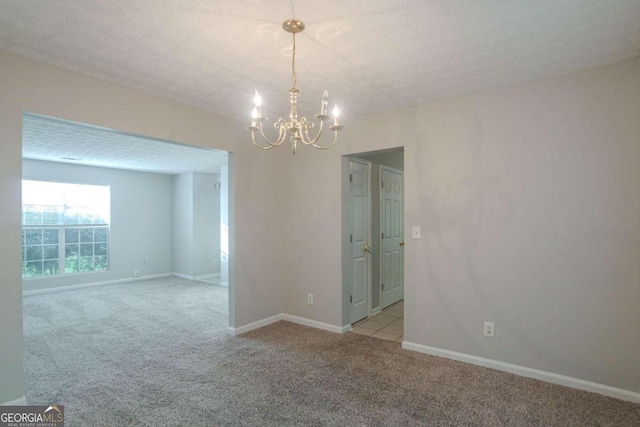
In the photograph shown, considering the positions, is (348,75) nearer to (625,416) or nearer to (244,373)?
(244,373)

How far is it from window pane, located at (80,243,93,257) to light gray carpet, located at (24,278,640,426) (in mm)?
2836

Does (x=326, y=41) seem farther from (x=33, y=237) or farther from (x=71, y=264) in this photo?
(x=71, y=264)

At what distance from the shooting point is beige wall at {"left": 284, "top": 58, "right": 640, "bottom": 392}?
2.54 m

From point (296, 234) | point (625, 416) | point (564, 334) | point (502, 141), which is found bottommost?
point (625, 416)

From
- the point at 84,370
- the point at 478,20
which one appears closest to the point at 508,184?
the point at 478,20

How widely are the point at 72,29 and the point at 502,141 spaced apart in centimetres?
328

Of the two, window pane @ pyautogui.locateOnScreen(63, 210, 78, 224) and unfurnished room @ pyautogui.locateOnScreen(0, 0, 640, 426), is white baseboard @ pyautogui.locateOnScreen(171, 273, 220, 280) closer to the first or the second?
window pane @ pyautogui.locateOnScreen(63, 210, 78, 224)

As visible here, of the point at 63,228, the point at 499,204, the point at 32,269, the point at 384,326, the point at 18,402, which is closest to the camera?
the point at 18,402

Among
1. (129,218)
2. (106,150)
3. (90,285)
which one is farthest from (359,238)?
(90,285)

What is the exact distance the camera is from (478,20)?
2.01m

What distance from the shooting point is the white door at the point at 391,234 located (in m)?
5.02

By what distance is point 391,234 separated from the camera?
524 cm

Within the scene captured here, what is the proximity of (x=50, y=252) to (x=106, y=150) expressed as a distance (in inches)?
103

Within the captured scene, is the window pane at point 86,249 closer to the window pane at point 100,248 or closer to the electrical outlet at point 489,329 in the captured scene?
the window pane at point 100,248
